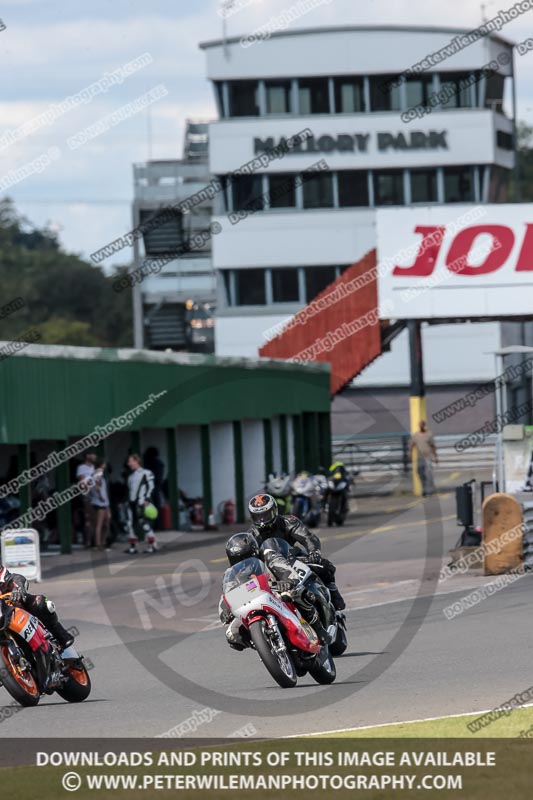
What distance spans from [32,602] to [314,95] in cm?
5595

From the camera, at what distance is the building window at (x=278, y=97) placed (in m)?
66.2

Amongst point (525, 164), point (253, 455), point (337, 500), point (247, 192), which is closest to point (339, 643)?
point (337, 500)

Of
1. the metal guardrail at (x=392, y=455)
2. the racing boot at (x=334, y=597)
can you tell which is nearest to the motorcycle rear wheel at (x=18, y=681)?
the racing boot at (x=334, y=597)

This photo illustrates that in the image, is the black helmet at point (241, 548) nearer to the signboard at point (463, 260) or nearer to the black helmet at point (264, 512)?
the black helmet at point (264, 512)

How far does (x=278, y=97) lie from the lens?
66.4m

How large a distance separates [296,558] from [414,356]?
2871cm

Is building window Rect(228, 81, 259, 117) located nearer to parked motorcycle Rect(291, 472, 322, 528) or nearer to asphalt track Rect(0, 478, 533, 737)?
parked motorcycle Rect(291, 472, 322, 528)

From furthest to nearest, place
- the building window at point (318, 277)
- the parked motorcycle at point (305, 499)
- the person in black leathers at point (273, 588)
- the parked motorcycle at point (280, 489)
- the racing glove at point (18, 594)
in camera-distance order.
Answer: the building window at point (318, 277) → the parked motorcycle at point (305, 499) → the parked motorcycle at point (280, 489) → the person in black leathers at point (273, 588) → the racing glove at point (18, 594)

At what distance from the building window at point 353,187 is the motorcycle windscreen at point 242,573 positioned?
55101 mm

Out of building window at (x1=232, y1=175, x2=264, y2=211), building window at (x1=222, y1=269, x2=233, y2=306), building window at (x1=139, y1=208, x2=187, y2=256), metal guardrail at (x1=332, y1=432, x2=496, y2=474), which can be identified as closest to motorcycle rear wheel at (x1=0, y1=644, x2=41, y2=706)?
metal guardrail at (x1=332, y1=432, x2=496, y2=474)

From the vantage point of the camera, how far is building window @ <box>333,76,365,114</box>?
66375 millimetres

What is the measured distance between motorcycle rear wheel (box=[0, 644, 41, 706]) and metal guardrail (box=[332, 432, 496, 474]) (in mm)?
37367

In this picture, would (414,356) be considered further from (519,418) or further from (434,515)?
(519,418)

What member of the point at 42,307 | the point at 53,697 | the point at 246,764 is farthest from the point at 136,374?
the point at 42,307
